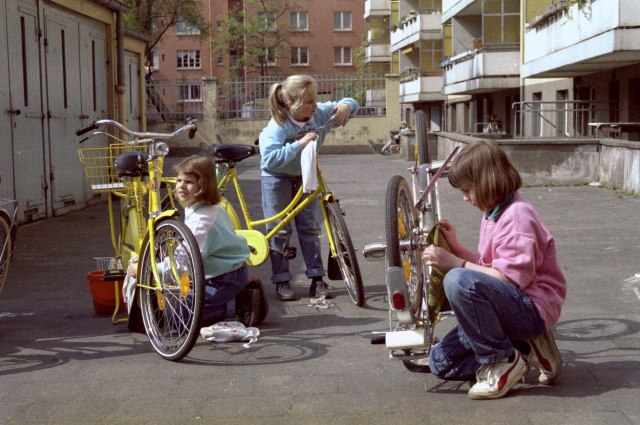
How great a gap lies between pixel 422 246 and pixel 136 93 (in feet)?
57.9

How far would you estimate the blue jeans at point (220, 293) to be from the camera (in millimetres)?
6484

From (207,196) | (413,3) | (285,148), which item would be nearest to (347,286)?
(285,148)

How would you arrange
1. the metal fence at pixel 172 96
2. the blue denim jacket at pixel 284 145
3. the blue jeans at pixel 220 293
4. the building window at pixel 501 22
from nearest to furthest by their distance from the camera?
1. the blue jeans at pixel 220 293
2. the blue denim jacket at pixel 284 145
3. the building window at pixel 501 22
4. the metal fence at pixel 172 96

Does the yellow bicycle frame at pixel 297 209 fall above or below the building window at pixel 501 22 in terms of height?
below

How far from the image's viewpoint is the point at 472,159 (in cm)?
492

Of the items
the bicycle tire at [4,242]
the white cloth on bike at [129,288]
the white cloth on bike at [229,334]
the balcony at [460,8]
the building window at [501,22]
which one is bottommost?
the white cloth on bike at [229,334]

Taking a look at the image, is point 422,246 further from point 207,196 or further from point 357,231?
point 357,231

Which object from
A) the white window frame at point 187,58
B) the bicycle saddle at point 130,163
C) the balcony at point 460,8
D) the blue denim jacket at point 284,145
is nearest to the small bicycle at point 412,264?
the blue denim jacket at point 284,145

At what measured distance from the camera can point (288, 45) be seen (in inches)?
3174

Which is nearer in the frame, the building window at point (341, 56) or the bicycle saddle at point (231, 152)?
the bicycle saddle at point (231, 152)

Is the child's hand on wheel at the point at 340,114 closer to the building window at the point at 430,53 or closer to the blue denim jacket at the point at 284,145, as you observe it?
the blue denim jacket at the point at 284,145

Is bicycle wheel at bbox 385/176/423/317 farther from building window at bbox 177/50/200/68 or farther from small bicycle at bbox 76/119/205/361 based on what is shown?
building window at bbox 177/50/200/68

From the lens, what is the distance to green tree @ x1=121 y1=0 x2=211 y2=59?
160 feet

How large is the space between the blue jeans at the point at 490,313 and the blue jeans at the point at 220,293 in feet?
6.44
